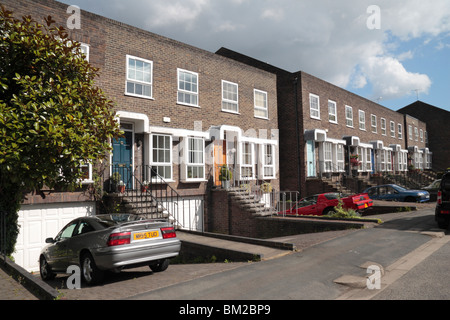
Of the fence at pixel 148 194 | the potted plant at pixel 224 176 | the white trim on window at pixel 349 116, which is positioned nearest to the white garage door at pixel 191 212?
the fence at pixel 148 194

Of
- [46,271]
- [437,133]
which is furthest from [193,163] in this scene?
[437,133]

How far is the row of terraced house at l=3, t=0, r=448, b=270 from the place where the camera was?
12.3 metres

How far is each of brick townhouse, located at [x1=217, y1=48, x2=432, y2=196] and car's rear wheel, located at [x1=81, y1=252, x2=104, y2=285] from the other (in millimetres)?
16626

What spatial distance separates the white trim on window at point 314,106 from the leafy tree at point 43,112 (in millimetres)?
17213

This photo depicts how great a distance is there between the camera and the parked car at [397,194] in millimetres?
20938

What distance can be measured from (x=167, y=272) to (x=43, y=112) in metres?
4.15

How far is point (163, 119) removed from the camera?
1497 centimetres

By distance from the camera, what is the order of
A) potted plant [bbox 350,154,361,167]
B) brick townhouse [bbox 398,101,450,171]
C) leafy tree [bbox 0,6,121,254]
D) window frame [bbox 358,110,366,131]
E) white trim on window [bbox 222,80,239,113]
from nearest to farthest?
1. leafy tree [bbox 0,6,121,254]
2. white trim on window [bbox 222,80,239,113]
3. potted plant [bbox 350,154,361,167]
4. window frame [bbox 358,110,366,131]
5. brick townhouse [bbox 398,101,450,171]

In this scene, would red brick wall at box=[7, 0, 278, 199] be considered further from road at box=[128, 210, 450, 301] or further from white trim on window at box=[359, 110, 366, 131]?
white trim on window at box=[359, 110, 366, 131]

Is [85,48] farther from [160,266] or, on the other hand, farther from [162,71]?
[160,266]

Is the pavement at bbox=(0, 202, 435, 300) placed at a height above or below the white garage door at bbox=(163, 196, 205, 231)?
below

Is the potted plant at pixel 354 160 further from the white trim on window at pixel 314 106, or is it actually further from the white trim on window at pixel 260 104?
the white trim on window at pixel 260 104

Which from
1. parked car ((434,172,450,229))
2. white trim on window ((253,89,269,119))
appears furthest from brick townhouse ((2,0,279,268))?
parked car ((434,172,450,229))
